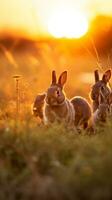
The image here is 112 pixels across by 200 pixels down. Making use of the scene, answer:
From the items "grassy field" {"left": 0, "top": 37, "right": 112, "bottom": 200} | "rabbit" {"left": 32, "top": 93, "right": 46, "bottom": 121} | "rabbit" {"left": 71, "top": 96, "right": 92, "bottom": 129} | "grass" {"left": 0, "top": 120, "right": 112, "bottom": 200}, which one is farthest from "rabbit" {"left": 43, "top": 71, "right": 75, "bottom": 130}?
"grass" {"left": 0, "top": 120, "right": 112, "bottom": 200}

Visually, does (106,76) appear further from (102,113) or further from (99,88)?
(102,113)

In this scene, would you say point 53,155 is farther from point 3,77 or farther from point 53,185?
point 3,77

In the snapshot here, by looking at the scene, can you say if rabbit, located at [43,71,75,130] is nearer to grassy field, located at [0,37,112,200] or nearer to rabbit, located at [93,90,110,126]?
rabbit, located at [93,90,110,126]

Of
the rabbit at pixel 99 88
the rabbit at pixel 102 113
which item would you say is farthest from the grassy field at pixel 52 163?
the rabbit at pixel 99 88

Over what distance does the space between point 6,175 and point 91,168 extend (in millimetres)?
760

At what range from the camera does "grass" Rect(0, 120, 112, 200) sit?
18.7 ft

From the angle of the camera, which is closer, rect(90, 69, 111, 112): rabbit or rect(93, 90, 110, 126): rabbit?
rect(93, 90, 110, 126): rabbit

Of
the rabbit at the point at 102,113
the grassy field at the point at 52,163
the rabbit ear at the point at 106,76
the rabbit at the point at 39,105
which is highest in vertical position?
the rabbit ear at the point at 106,76

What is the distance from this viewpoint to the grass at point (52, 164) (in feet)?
18.7

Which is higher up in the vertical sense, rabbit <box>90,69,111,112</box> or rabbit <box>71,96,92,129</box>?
rabbit <box>90,69,111,112</box>

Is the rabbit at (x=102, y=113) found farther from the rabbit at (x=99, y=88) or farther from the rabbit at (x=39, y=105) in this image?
the rabbit at (x=39, y=105)

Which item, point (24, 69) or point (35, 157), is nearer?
point (35, 157)

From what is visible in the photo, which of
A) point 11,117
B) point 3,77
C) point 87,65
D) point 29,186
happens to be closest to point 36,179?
point 29,186

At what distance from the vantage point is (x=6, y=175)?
6.20m
